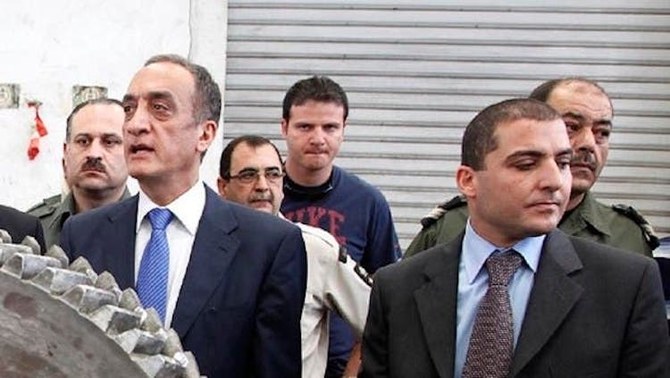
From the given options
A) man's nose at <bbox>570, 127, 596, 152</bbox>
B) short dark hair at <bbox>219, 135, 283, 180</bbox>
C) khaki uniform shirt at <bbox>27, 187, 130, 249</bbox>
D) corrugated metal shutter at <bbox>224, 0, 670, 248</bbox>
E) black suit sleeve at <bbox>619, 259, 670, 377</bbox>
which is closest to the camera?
black suit sleeve at <bbox>619, 259, 670, 377</bbox>

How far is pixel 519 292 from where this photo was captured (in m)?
3.35

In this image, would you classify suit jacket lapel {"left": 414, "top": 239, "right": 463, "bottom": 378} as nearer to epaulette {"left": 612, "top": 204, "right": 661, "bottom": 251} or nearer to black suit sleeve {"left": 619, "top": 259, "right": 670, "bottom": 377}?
black suit sleeve {"left": 619, "top": 259, "right": 670, "bottom": 377}

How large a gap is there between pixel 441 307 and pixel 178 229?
2.32 ft

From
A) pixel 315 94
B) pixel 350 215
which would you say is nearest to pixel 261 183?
pixel 350 215

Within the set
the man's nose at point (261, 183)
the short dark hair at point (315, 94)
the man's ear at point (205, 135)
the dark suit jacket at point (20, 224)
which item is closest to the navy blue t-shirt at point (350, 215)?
the short dark hair at point (315, 94)

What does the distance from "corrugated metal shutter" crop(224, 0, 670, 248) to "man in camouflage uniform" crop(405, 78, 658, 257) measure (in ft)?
13.3

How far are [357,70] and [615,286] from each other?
207 inches

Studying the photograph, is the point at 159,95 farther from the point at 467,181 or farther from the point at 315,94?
the point at 315,94

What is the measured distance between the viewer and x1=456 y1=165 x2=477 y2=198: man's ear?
3.50 m

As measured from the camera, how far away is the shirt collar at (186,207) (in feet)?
11.5

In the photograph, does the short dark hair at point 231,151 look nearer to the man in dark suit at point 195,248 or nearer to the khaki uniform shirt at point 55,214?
the khaki uniform shirt at point 55,214

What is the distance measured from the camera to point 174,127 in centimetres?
346

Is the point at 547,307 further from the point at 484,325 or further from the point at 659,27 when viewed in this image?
the point at 659,27

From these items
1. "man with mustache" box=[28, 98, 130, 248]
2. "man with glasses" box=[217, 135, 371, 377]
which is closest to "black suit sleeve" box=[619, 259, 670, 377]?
"man with glasses" box=[217, 135, 371, 377]
